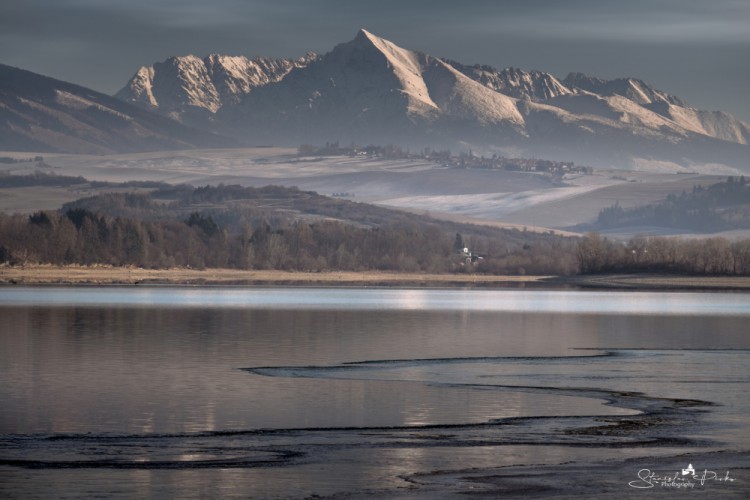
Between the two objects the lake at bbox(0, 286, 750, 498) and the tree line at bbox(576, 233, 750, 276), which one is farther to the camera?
the tree line at bbox(576, 233, 750, 276)

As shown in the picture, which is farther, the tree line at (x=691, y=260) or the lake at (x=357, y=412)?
the tree line at (x=691, y=260)

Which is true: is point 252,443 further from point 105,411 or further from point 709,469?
point 709,469

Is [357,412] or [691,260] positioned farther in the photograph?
[691,260]

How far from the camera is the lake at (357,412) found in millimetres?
28656

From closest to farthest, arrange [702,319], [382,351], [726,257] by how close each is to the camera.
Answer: [382,351]
[702,319]
[726,257]

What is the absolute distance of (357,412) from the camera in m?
38.6

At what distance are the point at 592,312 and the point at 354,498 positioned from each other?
277 ft

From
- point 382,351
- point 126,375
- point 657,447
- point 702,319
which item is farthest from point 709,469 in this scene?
point 702,319

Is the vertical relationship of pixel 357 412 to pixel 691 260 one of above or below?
below

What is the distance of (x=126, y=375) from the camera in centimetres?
4772

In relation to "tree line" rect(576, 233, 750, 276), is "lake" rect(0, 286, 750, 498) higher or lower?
lower

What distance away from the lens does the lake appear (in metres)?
28.7

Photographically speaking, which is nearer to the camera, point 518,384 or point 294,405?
point 294,405

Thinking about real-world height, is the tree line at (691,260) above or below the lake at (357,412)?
above
